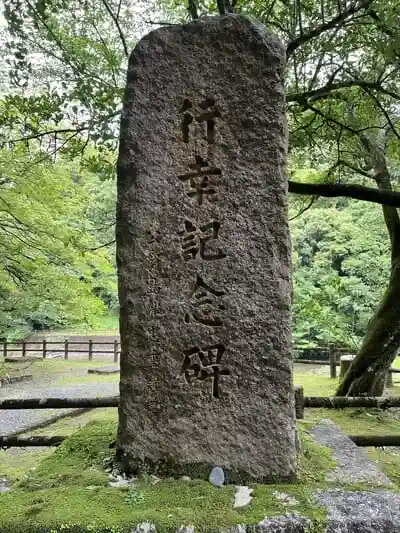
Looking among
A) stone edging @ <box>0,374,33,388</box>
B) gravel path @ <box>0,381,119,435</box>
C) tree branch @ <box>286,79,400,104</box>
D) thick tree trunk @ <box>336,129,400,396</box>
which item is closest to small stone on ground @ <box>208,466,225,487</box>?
tree branch @ <box>286,79,400,104</box>

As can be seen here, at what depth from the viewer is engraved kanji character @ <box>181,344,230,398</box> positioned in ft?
8.02

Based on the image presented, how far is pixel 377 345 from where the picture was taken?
Result: 24.3 feet

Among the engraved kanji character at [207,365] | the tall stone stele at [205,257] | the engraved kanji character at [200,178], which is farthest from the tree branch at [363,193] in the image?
the engraved kanji character at [207,365]

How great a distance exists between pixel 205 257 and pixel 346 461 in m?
1.31

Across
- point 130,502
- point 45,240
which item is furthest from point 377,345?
point 130,502

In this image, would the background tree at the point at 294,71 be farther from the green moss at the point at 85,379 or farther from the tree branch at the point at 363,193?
the green moss at the point at 85,379

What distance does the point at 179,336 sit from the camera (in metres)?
2.48

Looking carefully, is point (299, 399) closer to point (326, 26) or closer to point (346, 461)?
point (346, 461)

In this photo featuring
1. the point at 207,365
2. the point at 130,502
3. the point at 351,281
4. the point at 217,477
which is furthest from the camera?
the point at 351,281

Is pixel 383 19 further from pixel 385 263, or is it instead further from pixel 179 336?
pixel 385 263

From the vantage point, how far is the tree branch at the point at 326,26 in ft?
17.6

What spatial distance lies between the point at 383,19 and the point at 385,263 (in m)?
8.30

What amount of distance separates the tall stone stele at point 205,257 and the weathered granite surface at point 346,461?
30 centimetres

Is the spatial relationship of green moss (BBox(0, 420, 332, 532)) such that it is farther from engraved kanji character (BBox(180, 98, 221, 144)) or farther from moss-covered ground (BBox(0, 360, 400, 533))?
engraved kanji character (BBox(180, 98, 221, 144))
